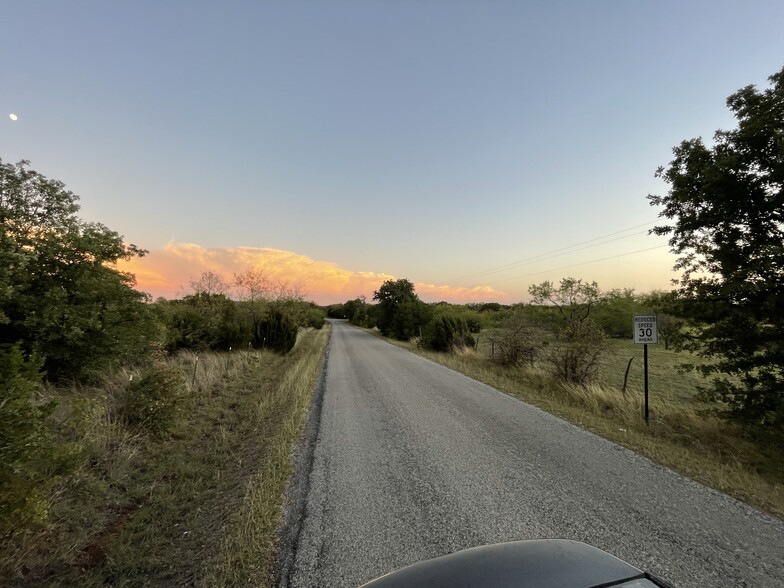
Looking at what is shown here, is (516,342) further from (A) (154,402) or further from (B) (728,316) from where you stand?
(A) (154,402)

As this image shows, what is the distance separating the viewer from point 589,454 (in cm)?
500

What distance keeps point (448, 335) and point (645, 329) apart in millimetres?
15673

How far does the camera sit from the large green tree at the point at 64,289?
698cm

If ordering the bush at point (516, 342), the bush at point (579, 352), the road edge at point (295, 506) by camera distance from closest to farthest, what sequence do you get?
the road edge at point (295, 506)
the bush at point (579, 352)
the bush at point (516, 342)

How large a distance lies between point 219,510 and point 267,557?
3.92 ft

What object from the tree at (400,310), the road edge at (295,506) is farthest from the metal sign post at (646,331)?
the tree at (400,310)

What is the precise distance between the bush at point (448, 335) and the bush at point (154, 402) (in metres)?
16.2

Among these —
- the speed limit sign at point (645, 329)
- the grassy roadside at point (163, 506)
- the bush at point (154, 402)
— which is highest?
the speed limit sign at point (645, 329)

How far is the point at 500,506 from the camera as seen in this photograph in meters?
3.54

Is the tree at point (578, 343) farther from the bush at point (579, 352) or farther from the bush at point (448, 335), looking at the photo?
the bush at point (448, 335)

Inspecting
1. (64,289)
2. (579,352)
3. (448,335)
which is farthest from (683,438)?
(448,335)

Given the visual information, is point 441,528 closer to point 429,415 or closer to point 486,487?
point 486,487

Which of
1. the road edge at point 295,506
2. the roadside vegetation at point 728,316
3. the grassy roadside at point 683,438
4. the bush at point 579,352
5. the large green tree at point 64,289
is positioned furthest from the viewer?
the bush at point 579,352

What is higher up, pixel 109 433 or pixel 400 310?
pixel 400 310
